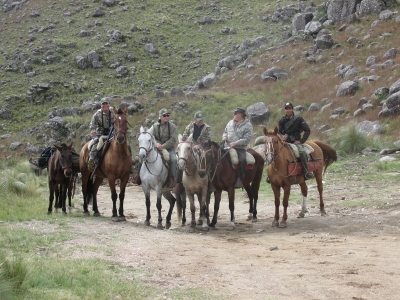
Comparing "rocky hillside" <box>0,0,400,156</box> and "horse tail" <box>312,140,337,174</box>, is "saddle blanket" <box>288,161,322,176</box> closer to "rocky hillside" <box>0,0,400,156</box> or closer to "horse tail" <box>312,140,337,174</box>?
"horse tail" <box>312,140,337,174</box>

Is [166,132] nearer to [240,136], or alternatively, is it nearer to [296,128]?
[240,136]

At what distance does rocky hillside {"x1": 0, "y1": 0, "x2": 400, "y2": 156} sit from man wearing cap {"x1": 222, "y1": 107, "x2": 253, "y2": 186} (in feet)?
36.7

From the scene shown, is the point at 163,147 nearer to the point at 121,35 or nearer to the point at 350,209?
the point at 350,209

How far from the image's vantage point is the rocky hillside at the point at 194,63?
1156 inches

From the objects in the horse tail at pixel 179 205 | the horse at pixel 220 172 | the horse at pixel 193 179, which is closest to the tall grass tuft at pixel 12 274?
the horse at pixel 193 179

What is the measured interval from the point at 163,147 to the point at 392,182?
291 inches

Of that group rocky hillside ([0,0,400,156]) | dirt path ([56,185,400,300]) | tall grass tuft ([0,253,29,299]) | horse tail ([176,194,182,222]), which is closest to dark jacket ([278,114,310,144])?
dirt path ([56,185,400,300])

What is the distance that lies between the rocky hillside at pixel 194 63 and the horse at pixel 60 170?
13693 mm

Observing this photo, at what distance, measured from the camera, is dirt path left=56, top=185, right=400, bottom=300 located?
7.37 m

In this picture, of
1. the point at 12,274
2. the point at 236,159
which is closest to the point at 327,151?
the point at 236,159

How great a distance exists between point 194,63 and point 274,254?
36095 millimetres

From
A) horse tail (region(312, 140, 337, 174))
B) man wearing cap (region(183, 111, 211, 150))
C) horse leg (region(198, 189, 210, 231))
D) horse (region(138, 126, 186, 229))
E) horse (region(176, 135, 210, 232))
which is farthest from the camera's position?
horse tail (region(312, 140, 337, 174))

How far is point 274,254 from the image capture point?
31.8ft

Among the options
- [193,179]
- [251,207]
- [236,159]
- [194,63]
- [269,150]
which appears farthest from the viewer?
[194,63]
